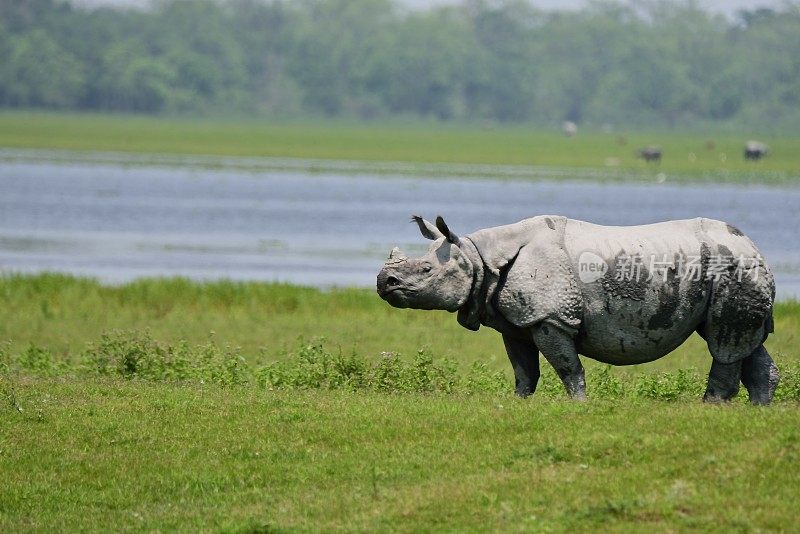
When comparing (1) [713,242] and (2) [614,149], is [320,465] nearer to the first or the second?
(1) [713,242]

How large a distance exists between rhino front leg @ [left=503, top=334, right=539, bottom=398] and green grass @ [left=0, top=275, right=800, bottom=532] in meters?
0.22

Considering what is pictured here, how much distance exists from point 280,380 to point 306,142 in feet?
289

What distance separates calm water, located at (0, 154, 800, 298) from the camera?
35.2 meters

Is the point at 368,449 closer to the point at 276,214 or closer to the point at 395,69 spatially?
the point at 276,214

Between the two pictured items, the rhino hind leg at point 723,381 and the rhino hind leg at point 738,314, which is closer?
the rhino hind leg at point 738,314

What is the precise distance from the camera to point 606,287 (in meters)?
12.8

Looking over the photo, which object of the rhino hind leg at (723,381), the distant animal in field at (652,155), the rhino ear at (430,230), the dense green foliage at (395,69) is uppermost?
the dense green foliage at (395,69)

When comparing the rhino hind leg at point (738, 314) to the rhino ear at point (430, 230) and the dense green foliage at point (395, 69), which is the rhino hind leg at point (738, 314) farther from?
the dense green foliage at point (395, 69)

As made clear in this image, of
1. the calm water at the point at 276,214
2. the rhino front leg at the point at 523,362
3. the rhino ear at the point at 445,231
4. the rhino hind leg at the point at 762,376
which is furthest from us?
the calm water at the point at 276,214

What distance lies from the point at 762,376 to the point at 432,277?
2.93 metres

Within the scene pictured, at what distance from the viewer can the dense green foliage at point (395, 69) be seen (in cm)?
13675

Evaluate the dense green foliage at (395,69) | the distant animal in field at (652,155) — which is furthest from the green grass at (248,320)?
the dense green foliage at (395,69)

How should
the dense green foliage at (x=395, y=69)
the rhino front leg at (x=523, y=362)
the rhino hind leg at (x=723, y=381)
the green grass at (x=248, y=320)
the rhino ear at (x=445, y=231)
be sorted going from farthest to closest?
the dense green foliage at (x=395, y=69) < the green grass at (x=248, y=320) < the rhino front leg at (x=523, y=362) < the rhino hind leg at (x=723, y=381) < the rhino ear at (x=445, y=231)

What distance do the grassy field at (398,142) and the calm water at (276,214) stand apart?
14872 millimetres
